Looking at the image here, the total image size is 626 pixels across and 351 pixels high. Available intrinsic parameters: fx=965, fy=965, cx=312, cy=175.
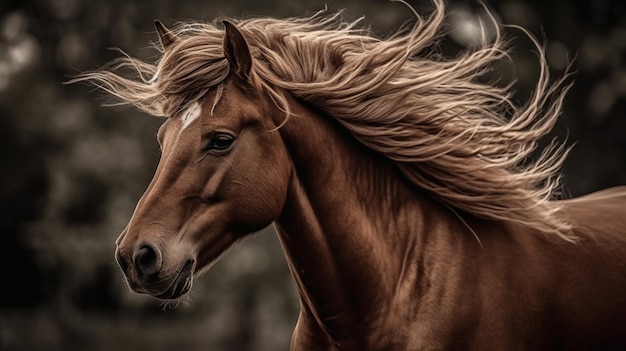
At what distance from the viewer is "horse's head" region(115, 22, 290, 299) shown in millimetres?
3885

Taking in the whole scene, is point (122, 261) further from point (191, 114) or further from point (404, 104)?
point (404, 104)

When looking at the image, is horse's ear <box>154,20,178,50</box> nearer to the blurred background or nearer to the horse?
the horse

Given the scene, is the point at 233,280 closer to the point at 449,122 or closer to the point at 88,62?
the point at 88,62

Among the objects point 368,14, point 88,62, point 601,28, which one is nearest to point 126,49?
point 88,62

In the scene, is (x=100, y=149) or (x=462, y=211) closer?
(x=462, y=211)

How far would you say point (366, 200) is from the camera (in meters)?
4.44

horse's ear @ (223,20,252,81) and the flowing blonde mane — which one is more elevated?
horse's ear @ (223,20,252,81)

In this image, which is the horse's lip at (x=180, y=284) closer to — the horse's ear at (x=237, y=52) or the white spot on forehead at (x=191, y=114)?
the white spot on forehead at (x=191, y=114)

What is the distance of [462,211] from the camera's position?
4590 mm

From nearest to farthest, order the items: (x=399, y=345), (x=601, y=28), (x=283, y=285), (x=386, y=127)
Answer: (x=399, y=345), (x=386, y=127), (x=601, y=28), (x=283, y=285)

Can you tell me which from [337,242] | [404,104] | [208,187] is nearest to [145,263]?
[208,187]

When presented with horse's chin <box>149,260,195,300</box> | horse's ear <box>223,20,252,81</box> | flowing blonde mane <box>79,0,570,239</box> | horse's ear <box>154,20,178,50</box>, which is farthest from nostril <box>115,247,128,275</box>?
horse's ear <box>154,20,178,50</box>

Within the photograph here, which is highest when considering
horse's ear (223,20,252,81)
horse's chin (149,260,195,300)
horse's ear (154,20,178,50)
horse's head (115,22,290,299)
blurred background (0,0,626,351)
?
horse's ear (223,20,252,81)

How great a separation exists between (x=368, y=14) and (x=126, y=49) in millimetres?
4654
